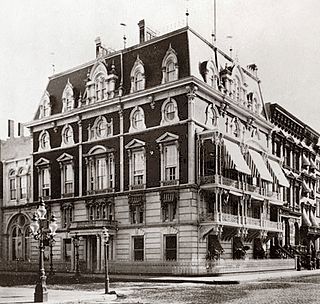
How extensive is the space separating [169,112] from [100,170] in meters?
8.64

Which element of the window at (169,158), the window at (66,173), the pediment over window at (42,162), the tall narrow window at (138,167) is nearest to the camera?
the window at (169,158)

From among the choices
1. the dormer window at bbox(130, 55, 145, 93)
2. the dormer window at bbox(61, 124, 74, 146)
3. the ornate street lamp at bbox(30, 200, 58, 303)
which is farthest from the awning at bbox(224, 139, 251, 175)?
the ornate street lamp at bbox(30, 200, 58, 303)

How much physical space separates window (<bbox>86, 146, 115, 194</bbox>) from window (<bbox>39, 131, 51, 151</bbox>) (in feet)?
19.1

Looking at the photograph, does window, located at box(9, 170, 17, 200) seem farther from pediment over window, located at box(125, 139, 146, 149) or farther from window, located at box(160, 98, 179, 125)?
window, located at box(160, 98, 179, 125)

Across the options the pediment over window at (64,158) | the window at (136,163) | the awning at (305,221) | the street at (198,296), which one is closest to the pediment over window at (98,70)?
the pediment over window at (64,158)

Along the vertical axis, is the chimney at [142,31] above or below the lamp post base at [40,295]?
above

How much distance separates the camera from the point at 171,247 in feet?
128

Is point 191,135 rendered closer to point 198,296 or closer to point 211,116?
point 211,116

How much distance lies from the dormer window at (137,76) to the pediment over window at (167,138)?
4.69 metres

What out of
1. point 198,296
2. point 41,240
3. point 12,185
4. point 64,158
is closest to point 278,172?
point 64,158

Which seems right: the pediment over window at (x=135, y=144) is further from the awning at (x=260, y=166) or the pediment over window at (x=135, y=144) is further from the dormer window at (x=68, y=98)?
the awning at (x=260, y=166)

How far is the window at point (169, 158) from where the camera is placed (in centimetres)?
3936

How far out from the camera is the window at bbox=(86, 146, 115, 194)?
44188 millimetres

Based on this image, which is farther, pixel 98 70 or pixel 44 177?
pixel 44 177
